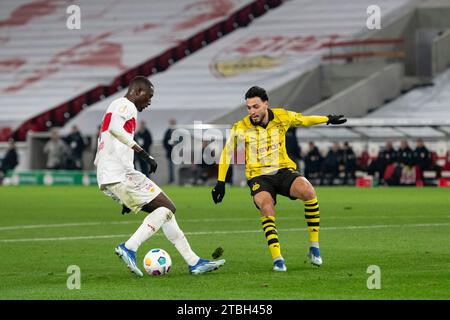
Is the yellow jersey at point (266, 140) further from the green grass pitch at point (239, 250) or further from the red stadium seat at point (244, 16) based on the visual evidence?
the red stadium seat at point (244, 16)

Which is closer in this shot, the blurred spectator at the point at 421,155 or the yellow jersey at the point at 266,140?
the yellow jersey at the point at 266,140

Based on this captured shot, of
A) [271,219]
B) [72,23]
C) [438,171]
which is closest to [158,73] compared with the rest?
[72,23]

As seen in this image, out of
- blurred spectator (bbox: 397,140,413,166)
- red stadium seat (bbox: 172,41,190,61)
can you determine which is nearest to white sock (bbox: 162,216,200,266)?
blurred spectator (bbox: 397,140,413,166)

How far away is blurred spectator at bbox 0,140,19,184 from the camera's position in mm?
41406

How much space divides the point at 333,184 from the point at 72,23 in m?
19.0

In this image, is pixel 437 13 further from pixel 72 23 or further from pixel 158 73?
pixel 72 23

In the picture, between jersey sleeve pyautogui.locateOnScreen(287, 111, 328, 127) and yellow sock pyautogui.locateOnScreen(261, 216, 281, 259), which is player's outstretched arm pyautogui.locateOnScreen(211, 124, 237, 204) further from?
jersey sleeve pyautogui.locateOnScreen(287, 111, 328, 127)

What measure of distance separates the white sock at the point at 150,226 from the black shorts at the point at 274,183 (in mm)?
1191

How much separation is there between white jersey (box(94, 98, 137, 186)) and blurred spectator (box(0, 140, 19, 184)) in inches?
1173

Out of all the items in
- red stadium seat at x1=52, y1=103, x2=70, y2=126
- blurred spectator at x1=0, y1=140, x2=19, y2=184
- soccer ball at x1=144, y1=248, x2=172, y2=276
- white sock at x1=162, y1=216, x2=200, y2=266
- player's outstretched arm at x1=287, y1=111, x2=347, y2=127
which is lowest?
blurred spectator at x1=0, y1=140, x2=19, y2=184

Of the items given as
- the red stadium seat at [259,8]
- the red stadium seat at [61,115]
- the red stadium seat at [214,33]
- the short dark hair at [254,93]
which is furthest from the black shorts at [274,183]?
the red stadium seat at [259,8]

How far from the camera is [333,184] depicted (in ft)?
121

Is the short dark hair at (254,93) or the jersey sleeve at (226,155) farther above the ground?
the short dark hair at (254,93)

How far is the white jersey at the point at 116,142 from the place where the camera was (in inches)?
468
